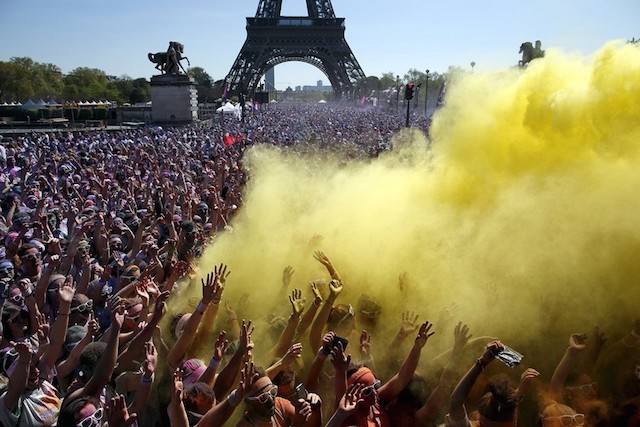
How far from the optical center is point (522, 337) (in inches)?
Result: 174

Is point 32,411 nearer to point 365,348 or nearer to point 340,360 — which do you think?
point 340,360

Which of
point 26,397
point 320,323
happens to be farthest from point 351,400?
point 26,397

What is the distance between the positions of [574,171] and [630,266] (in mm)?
974

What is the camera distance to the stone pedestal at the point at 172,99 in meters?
31.0

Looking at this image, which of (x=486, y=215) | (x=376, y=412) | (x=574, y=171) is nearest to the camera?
(x=376, y=412)

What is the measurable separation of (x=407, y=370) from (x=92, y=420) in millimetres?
1917

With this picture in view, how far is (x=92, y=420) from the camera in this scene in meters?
2.67

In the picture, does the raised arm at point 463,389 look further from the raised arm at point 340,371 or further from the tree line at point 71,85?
the tree line at point 71,85

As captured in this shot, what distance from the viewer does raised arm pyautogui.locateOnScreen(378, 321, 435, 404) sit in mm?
3326

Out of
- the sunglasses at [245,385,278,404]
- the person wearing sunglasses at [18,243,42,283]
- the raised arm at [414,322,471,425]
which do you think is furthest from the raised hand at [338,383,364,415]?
the person wearing sunglasses at [18,243,42,283]

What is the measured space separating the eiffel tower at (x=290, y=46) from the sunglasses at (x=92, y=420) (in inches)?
2569

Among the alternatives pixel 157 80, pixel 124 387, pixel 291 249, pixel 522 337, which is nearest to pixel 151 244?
pixel 291 249

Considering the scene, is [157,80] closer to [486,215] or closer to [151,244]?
[151,244]

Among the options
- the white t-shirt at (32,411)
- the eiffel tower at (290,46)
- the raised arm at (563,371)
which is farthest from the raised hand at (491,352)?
the eiffel tower at (290,46)
